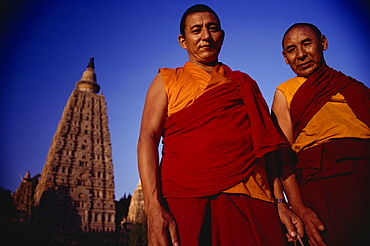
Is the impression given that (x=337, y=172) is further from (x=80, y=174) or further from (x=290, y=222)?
(x=80, y=174)

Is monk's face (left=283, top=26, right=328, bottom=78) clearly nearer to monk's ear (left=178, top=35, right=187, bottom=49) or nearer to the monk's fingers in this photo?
monk's ear (left=178, top=35, right=187, bottom=49)

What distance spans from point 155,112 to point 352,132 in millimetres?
1514

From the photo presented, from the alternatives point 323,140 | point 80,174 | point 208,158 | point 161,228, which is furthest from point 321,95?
point 80,174

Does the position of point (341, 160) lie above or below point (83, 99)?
below

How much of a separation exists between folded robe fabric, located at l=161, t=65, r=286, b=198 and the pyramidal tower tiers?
2651 cm

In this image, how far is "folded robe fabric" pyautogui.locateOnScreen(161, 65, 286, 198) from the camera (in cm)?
177

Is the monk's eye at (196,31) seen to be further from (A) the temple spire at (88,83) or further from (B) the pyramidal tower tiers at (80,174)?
(A) the temple spire at (88,83)

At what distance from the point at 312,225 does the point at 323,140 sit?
0.66 meters

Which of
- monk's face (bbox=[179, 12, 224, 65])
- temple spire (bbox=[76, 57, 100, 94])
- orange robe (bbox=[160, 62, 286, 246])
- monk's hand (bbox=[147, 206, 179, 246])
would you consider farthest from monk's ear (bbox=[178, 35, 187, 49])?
temple spire (bbox=[76, 57, 100, 94])

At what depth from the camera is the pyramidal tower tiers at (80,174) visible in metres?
25.5

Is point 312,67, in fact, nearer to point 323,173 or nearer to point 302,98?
point 302,98

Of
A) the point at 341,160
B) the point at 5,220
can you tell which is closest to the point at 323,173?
the point at 341,160

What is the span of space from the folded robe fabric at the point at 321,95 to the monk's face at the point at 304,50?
97 millimetres

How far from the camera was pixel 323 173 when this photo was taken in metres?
2.04
